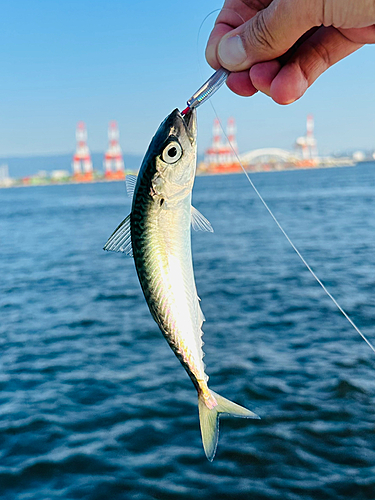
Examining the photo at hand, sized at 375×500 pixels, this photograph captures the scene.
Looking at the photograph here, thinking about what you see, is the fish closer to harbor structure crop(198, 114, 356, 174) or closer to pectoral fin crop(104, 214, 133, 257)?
pectoral fin crop(104, 214, 133, 257)

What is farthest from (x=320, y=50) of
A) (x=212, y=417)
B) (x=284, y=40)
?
(x=212, y=417)

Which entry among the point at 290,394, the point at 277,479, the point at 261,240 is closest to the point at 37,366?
the point at 290,394

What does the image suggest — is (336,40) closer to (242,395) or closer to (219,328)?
(242,395)

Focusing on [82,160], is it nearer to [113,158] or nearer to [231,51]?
[113,158]

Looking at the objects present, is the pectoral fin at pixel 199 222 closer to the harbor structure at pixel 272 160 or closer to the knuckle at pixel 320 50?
the knuckle at pixel 320 50

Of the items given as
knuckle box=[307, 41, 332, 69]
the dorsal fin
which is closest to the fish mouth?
the dorsal fin
